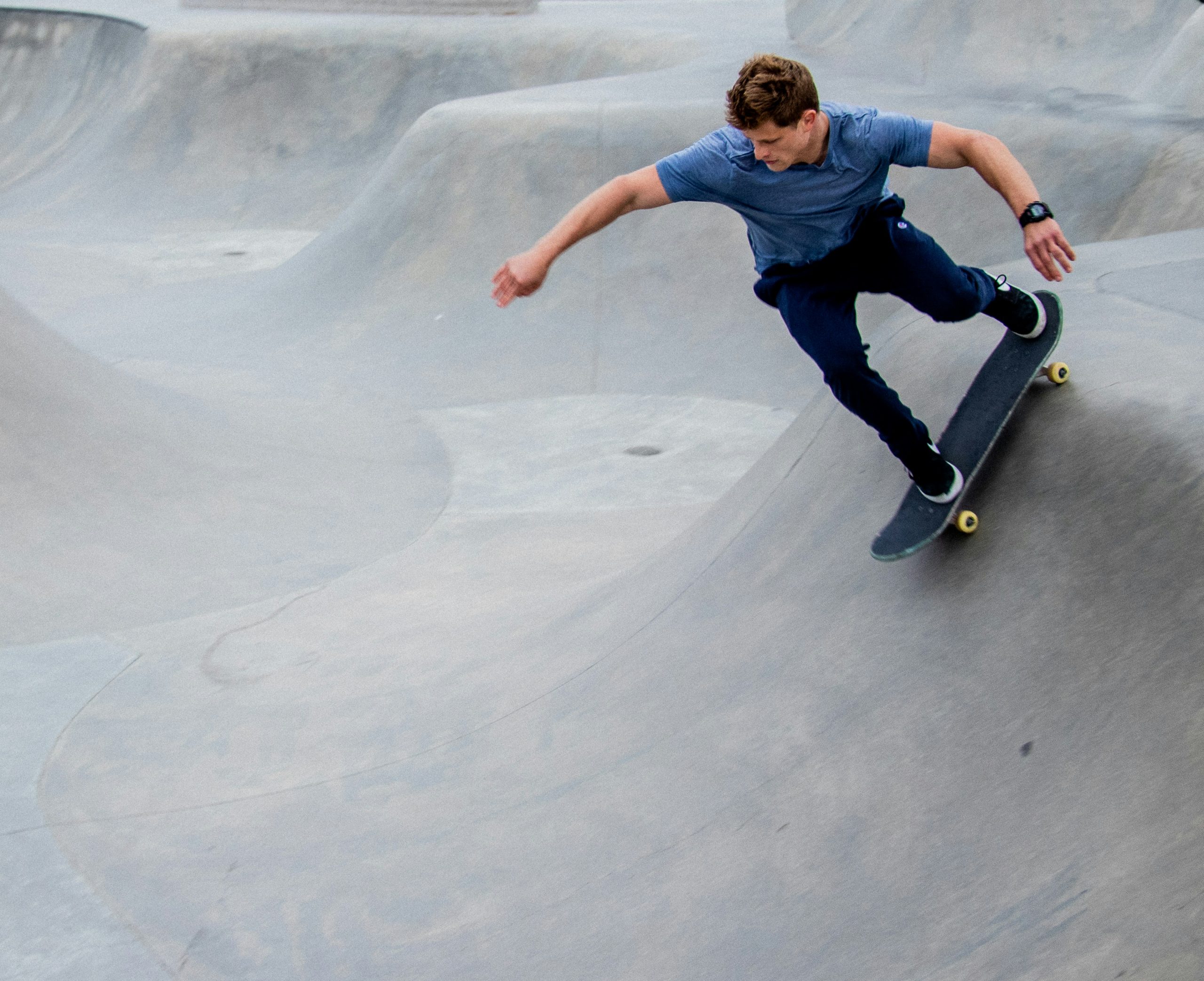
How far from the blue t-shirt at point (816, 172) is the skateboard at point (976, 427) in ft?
2.21

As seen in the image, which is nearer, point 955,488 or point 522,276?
point 522,276

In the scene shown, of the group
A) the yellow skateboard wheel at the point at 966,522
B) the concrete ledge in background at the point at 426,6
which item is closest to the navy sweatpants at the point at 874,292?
the yellow skateboard wheel at the point at 966,522

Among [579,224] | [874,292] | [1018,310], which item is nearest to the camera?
[579,224]

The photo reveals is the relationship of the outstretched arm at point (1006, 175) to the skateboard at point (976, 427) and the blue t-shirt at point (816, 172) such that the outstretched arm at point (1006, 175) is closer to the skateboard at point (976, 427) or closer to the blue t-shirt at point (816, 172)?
the blue t-shirt at point (816, 172)

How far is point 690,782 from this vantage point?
4.09 m

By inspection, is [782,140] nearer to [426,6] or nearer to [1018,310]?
[1018,310]

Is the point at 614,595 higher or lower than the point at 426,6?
higher

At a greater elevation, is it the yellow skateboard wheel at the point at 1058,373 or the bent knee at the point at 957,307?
the bent knee at the point at 957,307

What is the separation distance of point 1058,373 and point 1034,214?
22.2 inches

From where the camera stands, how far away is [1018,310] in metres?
4.01

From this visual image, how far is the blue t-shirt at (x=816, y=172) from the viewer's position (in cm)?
378

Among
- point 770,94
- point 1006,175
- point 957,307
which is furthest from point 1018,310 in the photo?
point 770,94

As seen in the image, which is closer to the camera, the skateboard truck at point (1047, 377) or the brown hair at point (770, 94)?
the brown hair at point (770, 94)

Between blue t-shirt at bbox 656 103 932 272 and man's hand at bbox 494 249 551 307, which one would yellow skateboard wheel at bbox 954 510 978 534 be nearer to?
blue t-shirt at bbox 656 103 932 272
